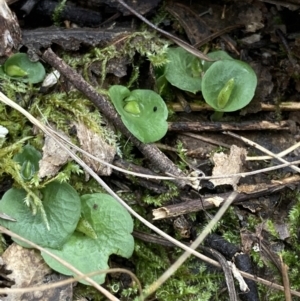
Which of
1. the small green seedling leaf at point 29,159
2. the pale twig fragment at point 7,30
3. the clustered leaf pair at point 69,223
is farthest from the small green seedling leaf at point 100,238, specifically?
the pale twig fragment at point 7,30

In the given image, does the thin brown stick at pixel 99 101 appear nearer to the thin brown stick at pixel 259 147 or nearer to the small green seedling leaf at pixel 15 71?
the small green seedling leaf at pixel 15 71

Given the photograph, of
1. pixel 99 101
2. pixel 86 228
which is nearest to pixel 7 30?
pixel 99 101

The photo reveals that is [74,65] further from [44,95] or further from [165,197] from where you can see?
[165,197]

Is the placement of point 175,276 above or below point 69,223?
below

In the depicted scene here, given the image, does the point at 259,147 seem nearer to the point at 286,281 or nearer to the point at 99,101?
the point at 286,281

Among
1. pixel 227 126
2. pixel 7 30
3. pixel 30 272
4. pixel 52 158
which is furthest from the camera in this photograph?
pixel 227 126

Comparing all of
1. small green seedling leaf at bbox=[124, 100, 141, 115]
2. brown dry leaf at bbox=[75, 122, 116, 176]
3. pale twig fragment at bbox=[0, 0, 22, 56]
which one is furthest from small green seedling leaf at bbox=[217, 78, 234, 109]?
pale twig fragment at bbox=[0, 0, 22, 56]

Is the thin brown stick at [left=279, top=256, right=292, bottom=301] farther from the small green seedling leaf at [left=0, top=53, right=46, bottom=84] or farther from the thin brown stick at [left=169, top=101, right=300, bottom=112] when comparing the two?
the small green seedling leaf at [left=0, top=53, right=46, bottom=84]
